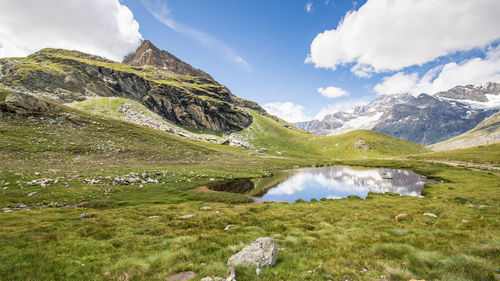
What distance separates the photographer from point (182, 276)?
788 centimetres

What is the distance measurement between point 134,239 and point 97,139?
65.3m

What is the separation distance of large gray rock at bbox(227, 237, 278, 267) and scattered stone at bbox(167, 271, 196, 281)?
1644mm

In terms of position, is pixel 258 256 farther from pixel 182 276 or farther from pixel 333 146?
pixel 333 146

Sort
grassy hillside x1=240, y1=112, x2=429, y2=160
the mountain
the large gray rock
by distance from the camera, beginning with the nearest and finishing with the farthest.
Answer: the large gray rock, the mountain, grassy hillside x1=240, y1=112, x2=429, y2=160

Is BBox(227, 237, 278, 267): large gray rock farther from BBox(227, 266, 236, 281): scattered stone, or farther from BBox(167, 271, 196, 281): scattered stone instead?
BBox(167, 271, 196, 281): scattered stone

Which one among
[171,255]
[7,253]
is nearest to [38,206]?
[7,253]

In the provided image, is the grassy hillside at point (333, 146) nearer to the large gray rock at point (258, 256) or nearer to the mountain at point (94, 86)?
the mountain at point (94, 86)

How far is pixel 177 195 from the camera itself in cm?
3056

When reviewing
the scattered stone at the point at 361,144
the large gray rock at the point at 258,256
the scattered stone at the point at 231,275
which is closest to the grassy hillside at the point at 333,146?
the scattered stone at the point at 361,144

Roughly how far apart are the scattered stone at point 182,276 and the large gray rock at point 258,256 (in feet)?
5.39

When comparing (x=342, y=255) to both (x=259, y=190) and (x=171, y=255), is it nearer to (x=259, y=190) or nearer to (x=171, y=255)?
(x=171, y=255)

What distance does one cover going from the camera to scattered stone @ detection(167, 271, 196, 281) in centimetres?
765

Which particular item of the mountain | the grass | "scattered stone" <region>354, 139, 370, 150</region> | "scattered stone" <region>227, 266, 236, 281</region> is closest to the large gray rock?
the grass

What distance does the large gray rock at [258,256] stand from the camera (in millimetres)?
8422
